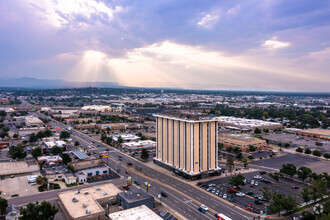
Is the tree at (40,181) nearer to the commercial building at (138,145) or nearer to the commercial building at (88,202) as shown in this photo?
the commercial building at (88,202)

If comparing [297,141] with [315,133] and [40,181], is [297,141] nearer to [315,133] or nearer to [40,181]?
[315,133]

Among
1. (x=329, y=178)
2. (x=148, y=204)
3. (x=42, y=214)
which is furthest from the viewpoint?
(x=329, y=178)

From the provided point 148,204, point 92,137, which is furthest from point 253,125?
point 148,204

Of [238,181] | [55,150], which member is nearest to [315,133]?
[238,181]

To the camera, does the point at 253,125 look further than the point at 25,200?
Yes

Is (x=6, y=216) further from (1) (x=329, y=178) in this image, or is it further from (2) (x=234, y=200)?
(1) (x=329, y=178)

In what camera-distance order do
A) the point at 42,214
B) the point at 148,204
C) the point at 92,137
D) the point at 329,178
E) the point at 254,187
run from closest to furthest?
the point at 42,214 → the point at 148,204 → the point at 329,178 → the point at 254,187 → the point at 92,137
